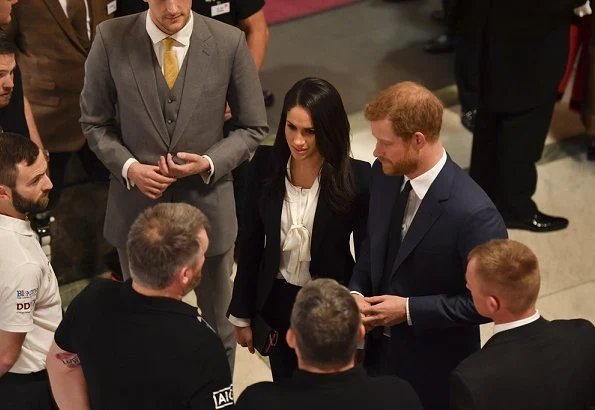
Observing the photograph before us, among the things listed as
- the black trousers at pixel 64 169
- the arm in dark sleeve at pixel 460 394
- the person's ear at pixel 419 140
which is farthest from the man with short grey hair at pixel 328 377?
the black trousers at pixel 64 169

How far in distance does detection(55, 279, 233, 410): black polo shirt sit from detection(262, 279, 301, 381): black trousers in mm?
790

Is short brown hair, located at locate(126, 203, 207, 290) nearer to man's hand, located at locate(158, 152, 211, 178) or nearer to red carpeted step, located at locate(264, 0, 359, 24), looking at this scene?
man's hand, located at locate(158, 152, 211, 178)

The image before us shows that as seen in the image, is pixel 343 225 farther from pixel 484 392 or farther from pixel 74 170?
pixel 74 170

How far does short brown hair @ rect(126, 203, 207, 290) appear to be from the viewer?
2.82m

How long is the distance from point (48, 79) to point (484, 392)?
8.93 feet

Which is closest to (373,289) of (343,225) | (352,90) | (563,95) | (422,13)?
(343,225)

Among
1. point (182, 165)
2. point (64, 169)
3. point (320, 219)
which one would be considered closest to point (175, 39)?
point (182, 165)

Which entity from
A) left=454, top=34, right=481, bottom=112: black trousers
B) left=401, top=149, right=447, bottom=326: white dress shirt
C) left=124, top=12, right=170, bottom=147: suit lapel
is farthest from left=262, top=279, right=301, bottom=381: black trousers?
left=454, top=34, right=481, bottom=112: black trousers

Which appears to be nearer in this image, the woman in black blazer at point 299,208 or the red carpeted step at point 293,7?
the woman in black blazer at point 299,208

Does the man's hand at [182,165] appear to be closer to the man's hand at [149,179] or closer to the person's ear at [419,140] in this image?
the man's hand at [149,179]

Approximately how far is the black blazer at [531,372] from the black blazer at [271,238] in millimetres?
826

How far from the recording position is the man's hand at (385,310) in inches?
130

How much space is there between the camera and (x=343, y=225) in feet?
11.5

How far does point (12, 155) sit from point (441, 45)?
4.00 metres
